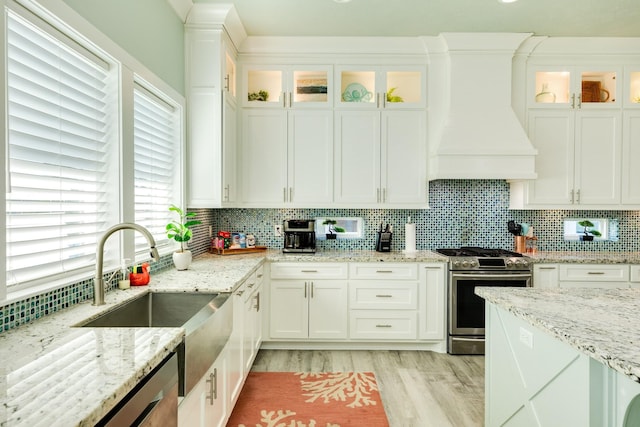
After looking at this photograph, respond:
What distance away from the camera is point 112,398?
0.87m

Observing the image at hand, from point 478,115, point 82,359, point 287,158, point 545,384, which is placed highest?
point 478,115

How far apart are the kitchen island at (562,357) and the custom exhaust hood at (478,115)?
1684mm

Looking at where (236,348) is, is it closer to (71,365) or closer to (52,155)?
(71,365)

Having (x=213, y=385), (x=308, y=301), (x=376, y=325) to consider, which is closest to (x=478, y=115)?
(x=376, y=325)

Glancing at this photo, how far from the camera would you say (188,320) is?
1.93 m

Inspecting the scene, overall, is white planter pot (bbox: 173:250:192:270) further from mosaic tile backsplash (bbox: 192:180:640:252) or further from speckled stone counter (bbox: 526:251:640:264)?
speckled stone counter (bbox: 526:251:640:264)

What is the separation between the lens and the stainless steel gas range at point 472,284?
3213mm

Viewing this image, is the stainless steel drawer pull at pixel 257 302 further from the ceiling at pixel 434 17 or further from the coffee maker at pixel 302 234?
the ceiling at pixel 434 17

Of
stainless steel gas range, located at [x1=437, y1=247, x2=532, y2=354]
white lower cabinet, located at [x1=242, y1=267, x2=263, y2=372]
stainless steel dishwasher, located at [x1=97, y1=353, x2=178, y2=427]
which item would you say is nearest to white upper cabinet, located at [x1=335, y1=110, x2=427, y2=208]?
stainless steel gas range, located at [x1=437, y1=247, x2=532, y2=354]

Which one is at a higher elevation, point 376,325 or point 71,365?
point 71,365

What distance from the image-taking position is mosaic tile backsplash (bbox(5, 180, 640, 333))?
3.79m

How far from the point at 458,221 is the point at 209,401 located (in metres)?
2.96

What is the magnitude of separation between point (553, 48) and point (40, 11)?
3961mm

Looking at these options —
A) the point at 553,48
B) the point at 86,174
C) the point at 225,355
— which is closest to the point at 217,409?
the point at 225,355
